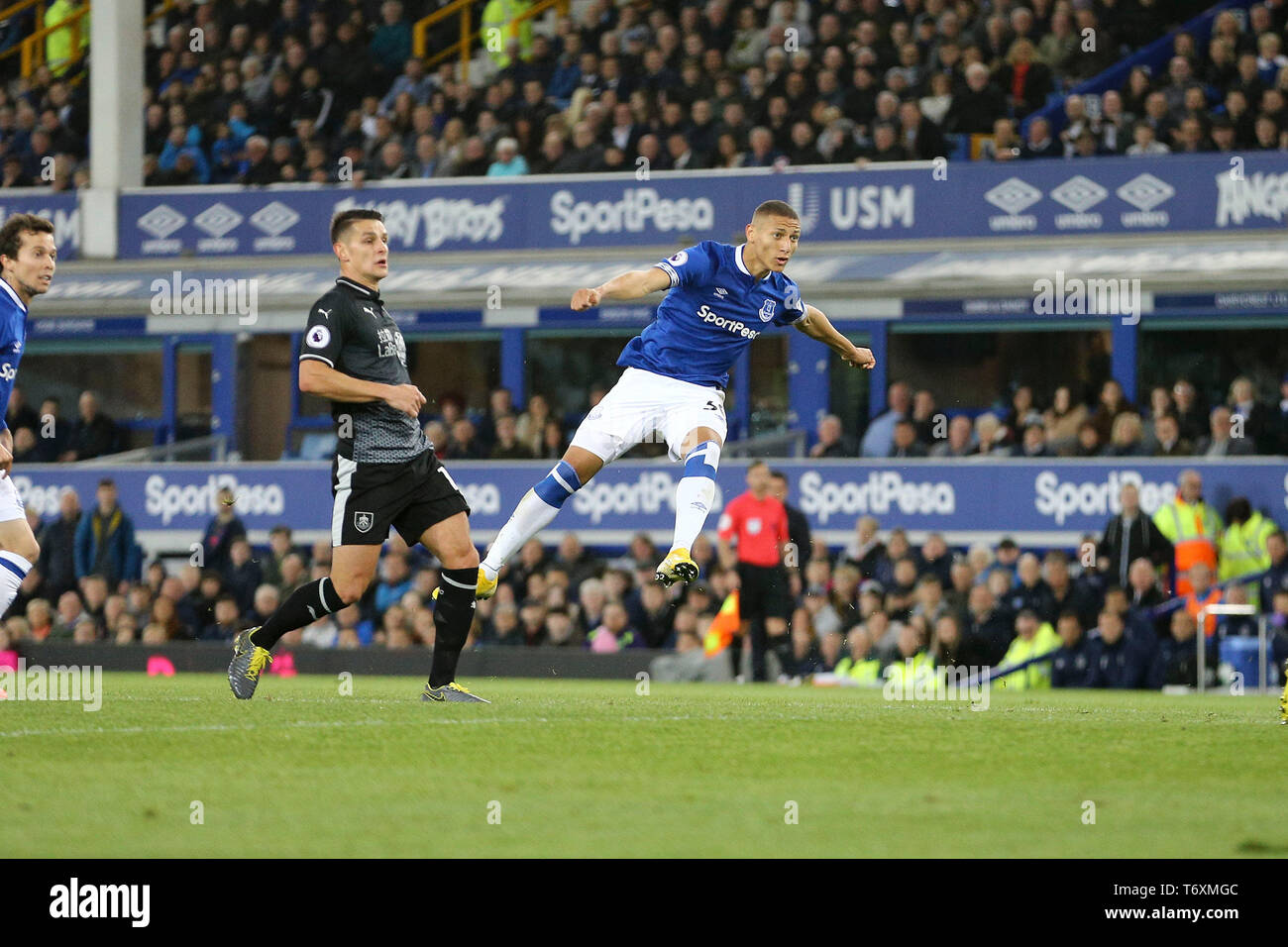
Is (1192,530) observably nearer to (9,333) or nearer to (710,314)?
(710,314)

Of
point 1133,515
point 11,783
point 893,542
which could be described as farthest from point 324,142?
point 11,783

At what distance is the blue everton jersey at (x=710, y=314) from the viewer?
388 inches

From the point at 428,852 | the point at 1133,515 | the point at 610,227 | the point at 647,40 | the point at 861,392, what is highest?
the point at 647,40

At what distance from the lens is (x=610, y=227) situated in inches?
854

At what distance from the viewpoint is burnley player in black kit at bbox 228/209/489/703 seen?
8.66 m

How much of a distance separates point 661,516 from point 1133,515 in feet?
17.4

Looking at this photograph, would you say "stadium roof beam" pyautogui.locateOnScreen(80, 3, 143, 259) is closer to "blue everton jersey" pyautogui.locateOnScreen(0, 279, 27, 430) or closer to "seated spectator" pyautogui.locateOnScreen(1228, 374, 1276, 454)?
"seated spectator" pyautogui.locateOnScreen(1228, 374, 1276, 454)

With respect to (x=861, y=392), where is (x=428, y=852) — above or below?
below

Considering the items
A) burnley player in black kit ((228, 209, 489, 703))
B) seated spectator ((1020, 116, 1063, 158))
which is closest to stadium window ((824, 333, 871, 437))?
seated spectator ((1020, 116, 1063, 158))

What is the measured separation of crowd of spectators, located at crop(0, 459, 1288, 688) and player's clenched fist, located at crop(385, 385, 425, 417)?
7587 millimetres

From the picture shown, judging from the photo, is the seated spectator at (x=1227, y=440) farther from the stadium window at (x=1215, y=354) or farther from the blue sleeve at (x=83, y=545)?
the blue sleeve at (x=83, y=545)

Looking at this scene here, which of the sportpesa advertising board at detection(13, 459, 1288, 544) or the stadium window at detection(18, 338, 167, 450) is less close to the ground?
the stadium window at detection(18, 338, 167, 450)

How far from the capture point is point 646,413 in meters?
9.91
